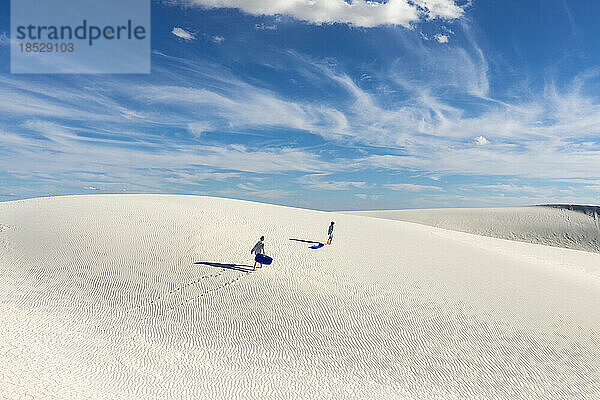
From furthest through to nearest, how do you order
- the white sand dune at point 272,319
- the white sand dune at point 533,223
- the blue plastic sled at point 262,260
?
the white sand dune at point 533,223 → the blue plastic sled at point 262,260 → the white sand dune at point 272,319

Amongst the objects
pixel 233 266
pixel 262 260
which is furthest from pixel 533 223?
pixel 233 266

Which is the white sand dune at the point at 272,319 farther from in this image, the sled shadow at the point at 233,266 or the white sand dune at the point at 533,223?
the white sand dune at the point at 533,223

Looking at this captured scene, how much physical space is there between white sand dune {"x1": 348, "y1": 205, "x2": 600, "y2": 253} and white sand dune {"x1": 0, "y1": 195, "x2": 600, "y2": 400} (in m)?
34.8

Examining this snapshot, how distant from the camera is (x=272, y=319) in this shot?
12680 mm

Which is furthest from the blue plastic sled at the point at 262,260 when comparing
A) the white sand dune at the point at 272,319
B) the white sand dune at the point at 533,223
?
the white sand dune at the point at 533,223

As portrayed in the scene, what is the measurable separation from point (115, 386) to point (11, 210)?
2235 cm

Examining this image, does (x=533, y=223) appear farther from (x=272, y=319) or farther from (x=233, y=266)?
(x=272, y=319)

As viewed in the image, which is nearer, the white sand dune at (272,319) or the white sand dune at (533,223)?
the white sand dune at (272,319)

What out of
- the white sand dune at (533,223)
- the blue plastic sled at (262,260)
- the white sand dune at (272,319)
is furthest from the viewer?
the white sand dune at (533,223)

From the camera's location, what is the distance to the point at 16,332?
423 inches

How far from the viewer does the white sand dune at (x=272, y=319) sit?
963cm

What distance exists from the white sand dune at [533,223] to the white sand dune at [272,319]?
34846 mm

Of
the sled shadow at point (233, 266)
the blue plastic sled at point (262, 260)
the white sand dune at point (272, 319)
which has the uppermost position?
the blue plastic sled at point (262, 260)

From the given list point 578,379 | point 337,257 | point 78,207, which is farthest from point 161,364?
point 78,207
